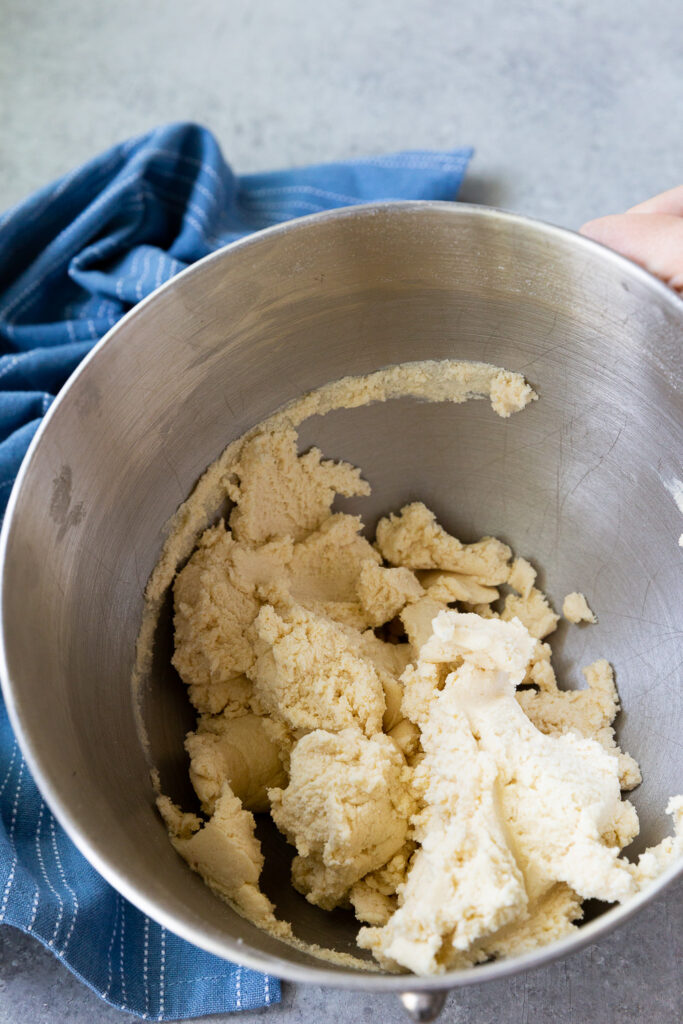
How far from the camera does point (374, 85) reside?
69.1 inches

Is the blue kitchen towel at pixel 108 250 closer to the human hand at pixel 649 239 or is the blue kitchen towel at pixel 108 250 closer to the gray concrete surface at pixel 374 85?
the gray concrete surface at pixel 374 85

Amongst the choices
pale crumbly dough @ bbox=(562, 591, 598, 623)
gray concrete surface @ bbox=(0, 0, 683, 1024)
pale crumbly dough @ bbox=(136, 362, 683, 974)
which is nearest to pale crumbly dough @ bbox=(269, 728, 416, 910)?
pale crumbly dough @ bbox=(136, 362, 683, 974)

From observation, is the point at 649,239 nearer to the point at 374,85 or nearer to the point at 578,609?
the point at 578,609

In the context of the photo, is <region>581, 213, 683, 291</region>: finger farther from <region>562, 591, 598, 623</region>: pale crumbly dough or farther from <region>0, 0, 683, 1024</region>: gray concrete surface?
Answer: <region>0, 0, 683, 1024</region>: gray concrete surface

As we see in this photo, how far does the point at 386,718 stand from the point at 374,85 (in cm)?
130

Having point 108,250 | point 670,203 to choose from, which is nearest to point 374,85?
point 108,250

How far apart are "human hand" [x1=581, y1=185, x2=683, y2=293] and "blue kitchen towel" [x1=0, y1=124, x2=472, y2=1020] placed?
566 millimetres

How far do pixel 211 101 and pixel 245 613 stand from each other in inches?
45.5

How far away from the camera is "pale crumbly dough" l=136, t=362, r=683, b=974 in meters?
0.88

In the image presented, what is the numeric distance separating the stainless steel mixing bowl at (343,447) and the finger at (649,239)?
0.20ft

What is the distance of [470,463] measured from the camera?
4.04ft

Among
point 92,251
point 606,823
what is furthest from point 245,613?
point 92,251

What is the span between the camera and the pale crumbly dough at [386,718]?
883mm

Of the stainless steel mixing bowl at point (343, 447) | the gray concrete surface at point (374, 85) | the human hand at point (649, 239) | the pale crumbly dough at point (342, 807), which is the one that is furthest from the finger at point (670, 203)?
the pale crumbly dough at point (342, 807)
